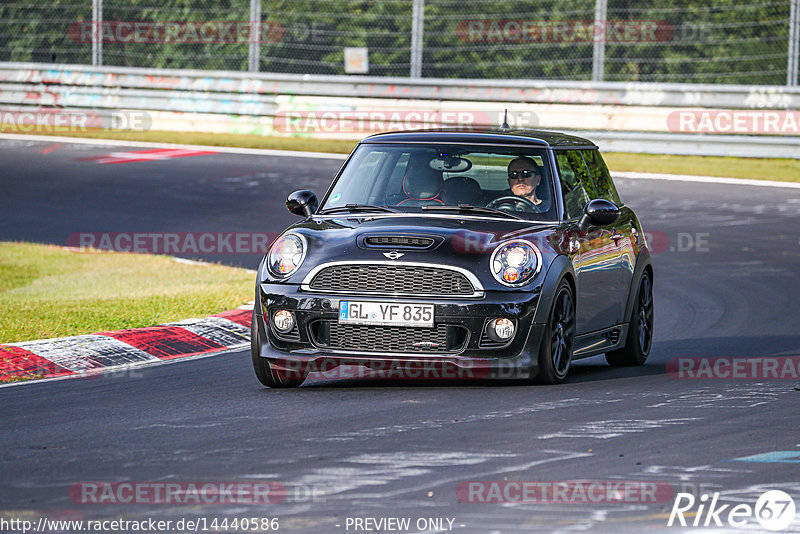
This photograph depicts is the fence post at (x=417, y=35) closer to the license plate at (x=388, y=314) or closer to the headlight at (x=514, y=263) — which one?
the headlight at (x=514, y=263)

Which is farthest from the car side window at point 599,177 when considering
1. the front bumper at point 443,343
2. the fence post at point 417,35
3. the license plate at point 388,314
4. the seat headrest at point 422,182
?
the fence post at point 417,35

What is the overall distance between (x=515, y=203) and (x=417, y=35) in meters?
15.1

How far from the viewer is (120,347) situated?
9.82 metres

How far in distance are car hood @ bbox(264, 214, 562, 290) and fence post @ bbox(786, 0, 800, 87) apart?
45.1 feet

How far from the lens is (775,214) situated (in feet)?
58.3

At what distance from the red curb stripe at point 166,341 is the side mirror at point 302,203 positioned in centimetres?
152

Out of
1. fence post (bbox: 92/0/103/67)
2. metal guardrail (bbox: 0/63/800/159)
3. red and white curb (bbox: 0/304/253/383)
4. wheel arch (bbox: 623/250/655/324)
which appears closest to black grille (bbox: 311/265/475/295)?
red and white curb (bbox: 0/304/253/383)

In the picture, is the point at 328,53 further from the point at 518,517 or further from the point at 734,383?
the point at 518,517

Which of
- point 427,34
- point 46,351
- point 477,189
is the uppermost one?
point 427,34

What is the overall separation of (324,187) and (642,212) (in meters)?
4.39

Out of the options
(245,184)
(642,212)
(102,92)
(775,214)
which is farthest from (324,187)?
(102,92)

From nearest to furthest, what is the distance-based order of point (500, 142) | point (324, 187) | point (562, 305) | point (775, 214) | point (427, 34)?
point (562, 305) < point (500, 142) < point (775, 214) < point (324, 187) < point (427, 34)

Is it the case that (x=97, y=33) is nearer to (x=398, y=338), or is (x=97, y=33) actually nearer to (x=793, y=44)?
(x=793, y=44)

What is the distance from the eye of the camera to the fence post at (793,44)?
21.1 metres
